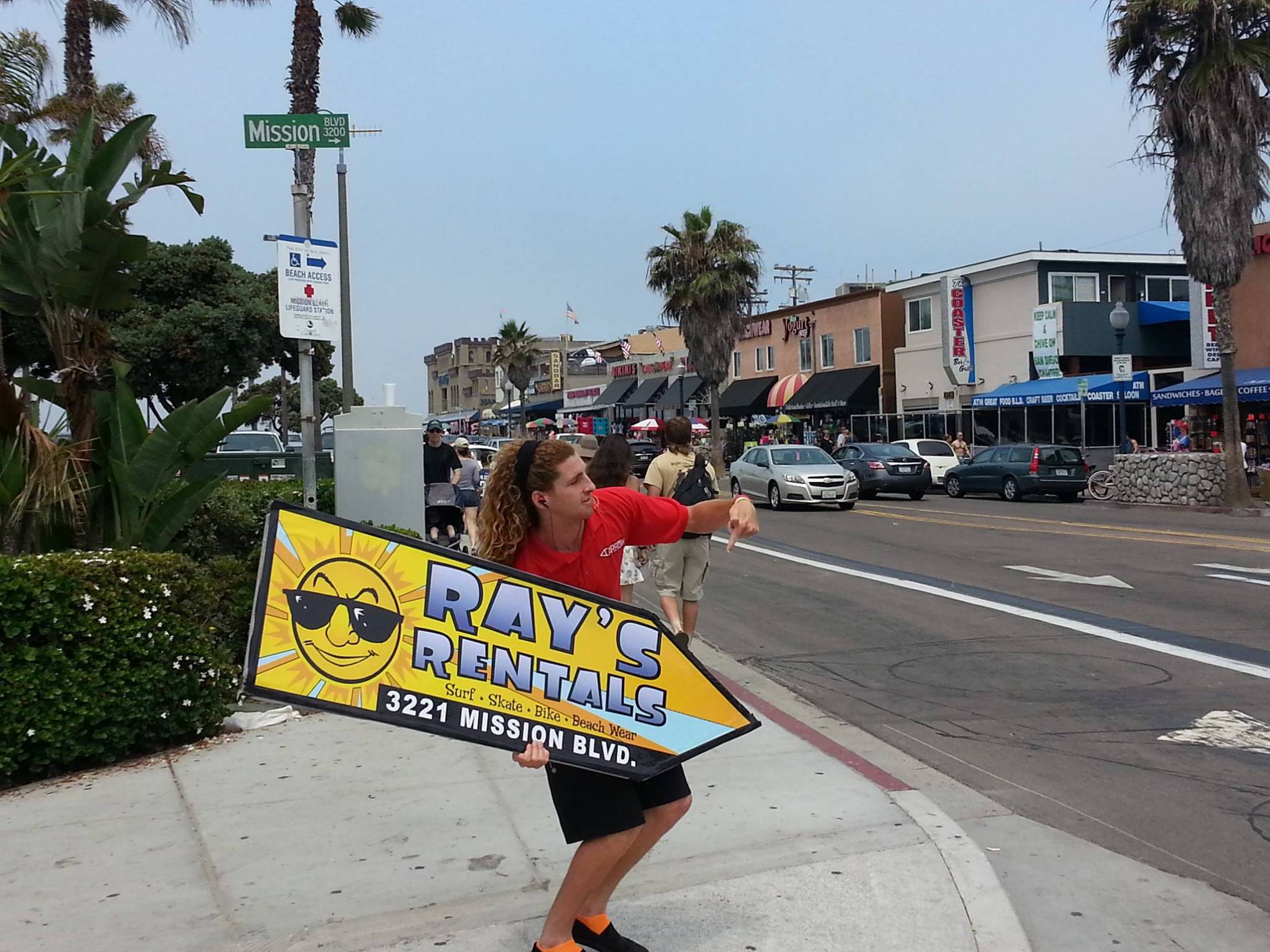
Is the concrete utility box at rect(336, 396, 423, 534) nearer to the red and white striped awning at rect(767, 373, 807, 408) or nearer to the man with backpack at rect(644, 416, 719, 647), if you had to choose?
the man with backpack at rect(644, 416, 719, 647)

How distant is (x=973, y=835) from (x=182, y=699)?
13.7 feet

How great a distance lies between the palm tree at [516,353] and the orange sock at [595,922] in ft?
211

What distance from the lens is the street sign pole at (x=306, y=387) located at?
7.63m

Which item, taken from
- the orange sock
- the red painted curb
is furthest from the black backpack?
the orange sock

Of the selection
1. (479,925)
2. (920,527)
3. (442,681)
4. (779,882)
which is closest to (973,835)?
(779,882)

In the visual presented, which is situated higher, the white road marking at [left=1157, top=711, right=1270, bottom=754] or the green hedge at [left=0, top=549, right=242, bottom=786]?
the green hedge at [left=0, top=549, right=242, bottom=786]

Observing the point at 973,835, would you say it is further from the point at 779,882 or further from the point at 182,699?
the point at 182,699

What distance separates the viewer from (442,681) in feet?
10.6

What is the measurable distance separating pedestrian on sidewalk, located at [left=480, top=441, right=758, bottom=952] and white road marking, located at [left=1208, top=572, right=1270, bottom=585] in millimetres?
10428

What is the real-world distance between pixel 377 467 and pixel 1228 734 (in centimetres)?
655

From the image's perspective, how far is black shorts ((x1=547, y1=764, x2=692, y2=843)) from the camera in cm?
336

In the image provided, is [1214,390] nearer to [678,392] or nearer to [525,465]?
[525,465]

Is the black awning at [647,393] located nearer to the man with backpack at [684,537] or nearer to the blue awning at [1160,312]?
the blue awning at [1160,312]

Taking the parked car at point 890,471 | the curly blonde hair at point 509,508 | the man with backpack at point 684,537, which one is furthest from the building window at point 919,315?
the curly blonde hair at point 509,508
